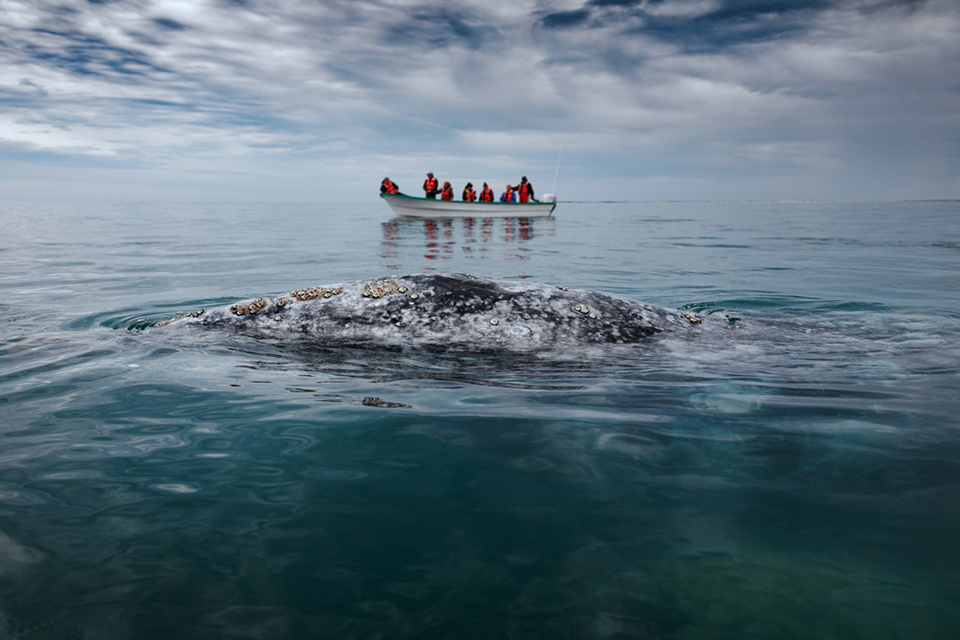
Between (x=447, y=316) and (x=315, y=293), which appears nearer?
(x=447, y=316)

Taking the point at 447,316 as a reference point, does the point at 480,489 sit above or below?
below

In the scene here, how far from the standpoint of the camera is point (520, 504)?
243cm

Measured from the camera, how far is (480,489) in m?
2.56

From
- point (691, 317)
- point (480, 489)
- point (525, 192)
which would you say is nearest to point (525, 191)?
point (525, 192)

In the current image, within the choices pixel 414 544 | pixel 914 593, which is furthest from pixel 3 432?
pixel 914 593

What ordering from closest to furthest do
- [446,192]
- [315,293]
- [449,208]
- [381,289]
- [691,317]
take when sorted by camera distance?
[381,289]
[315,293]
[691,317]
[449,208]
[446,192]

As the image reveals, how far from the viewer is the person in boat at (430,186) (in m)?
36.7

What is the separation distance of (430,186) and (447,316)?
32912 millimetres

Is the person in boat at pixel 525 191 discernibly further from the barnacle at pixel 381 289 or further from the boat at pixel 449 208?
the barnacle at pixel 381 289

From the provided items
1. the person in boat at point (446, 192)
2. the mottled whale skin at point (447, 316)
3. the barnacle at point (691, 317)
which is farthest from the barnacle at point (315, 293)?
the person in boat at point (446, 192)

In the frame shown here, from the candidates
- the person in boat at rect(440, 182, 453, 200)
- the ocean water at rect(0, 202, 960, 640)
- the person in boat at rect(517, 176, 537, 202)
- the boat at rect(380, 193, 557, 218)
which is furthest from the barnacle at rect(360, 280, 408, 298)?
the person in boat at rect(517, 176, 537, 202)

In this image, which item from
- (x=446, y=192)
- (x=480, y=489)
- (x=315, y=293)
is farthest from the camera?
(x=446, y=192)

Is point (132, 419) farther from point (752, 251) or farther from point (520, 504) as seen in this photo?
point (752, 251)

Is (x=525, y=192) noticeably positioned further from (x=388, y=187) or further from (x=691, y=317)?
(x=691, y=317)
